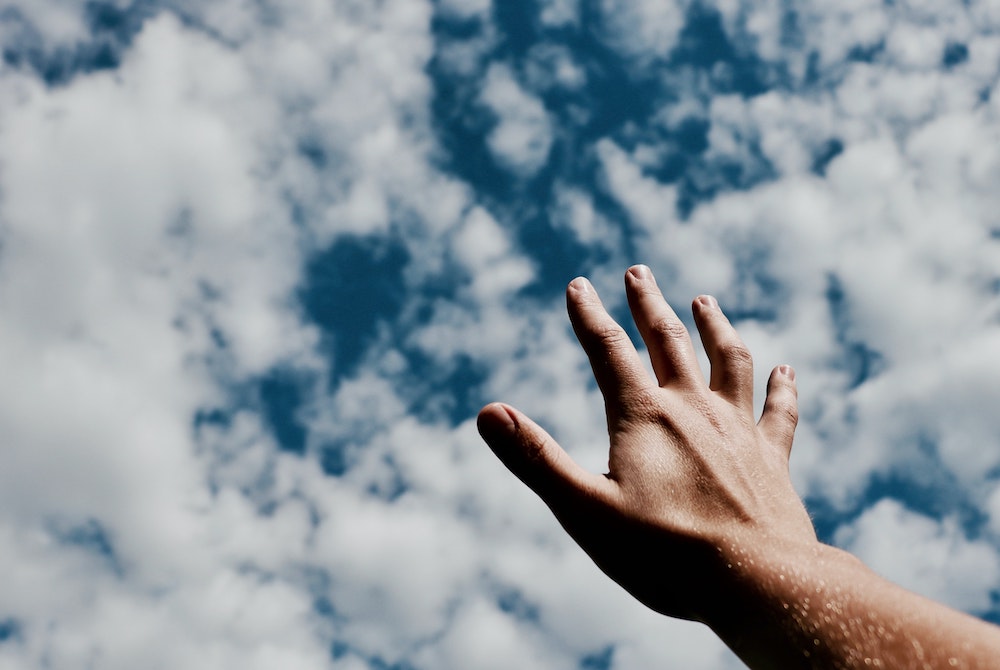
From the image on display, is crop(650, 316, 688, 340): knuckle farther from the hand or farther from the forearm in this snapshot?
the forearm

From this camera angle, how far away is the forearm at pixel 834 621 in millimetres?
2053

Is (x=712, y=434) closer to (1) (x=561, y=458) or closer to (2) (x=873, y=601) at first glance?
(1) (x=561, y=458)

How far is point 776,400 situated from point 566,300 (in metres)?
1.41

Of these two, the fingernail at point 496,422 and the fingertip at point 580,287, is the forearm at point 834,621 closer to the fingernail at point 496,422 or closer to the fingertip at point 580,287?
the fingernail at point 496,422

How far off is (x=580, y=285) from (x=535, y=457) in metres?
1.02

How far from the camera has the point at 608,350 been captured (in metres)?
3.20

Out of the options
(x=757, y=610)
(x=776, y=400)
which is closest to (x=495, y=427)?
(x=757, y=610)

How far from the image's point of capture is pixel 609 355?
3.19m

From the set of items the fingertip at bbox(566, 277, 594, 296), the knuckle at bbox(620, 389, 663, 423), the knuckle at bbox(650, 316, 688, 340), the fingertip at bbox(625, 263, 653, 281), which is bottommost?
the knuckle at bbox(620, 389, 663, 423)

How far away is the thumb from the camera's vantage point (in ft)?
9.14

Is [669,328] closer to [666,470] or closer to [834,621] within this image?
[666,470]

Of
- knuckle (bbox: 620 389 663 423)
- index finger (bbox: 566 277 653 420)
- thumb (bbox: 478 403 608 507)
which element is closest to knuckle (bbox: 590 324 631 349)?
index finger (bbox: 566 277 653 420)

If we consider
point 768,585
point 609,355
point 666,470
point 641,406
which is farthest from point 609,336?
point 768,585

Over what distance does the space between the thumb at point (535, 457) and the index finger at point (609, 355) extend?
40 cm
